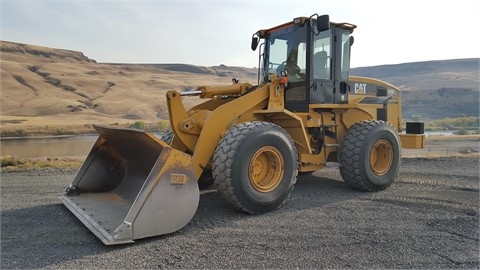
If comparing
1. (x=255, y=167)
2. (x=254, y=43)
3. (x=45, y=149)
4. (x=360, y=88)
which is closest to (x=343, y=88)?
(x=360, y=88)

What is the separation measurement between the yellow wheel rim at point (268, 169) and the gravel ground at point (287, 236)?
43cm

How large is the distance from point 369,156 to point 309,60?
6.47 feet

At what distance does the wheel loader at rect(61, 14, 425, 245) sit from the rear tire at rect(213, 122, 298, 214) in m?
0.01

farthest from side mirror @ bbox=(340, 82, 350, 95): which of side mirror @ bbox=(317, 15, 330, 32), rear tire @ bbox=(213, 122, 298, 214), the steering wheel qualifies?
rear tire @ bbox=(213, 122, 298, 214)

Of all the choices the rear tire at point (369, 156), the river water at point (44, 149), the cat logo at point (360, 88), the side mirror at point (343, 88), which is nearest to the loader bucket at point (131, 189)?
the rear tire at point (369, 156)

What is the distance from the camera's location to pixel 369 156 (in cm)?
687

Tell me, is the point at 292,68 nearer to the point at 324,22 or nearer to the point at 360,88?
the point at 324,22

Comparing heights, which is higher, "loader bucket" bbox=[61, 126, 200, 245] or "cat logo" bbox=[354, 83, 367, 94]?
"cat logo" bbox=[354, 83, 367, 94]

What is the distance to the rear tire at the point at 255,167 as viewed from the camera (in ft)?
16.8

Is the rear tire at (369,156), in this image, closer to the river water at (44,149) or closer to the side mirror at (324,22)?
the side mirror at (324,22)

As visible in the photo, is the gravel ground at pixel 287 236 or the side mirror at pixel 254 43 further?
the side mirror at pixel 254 43

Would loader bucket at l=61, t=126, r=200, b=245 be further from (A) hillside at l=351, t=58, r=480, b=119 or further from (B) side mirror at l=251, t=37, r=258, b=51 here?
(A) hillside at l=351, t=58, r=480, b=119

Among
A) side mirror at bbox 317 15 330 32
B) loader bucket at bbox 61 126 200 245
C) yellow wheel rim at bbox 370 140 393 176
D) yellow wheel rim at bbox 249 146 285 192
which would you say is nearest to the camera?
loader bucket at bbox 61 126 200 245

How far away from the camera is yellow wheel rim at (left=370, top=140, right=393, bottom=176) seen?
722 cm
